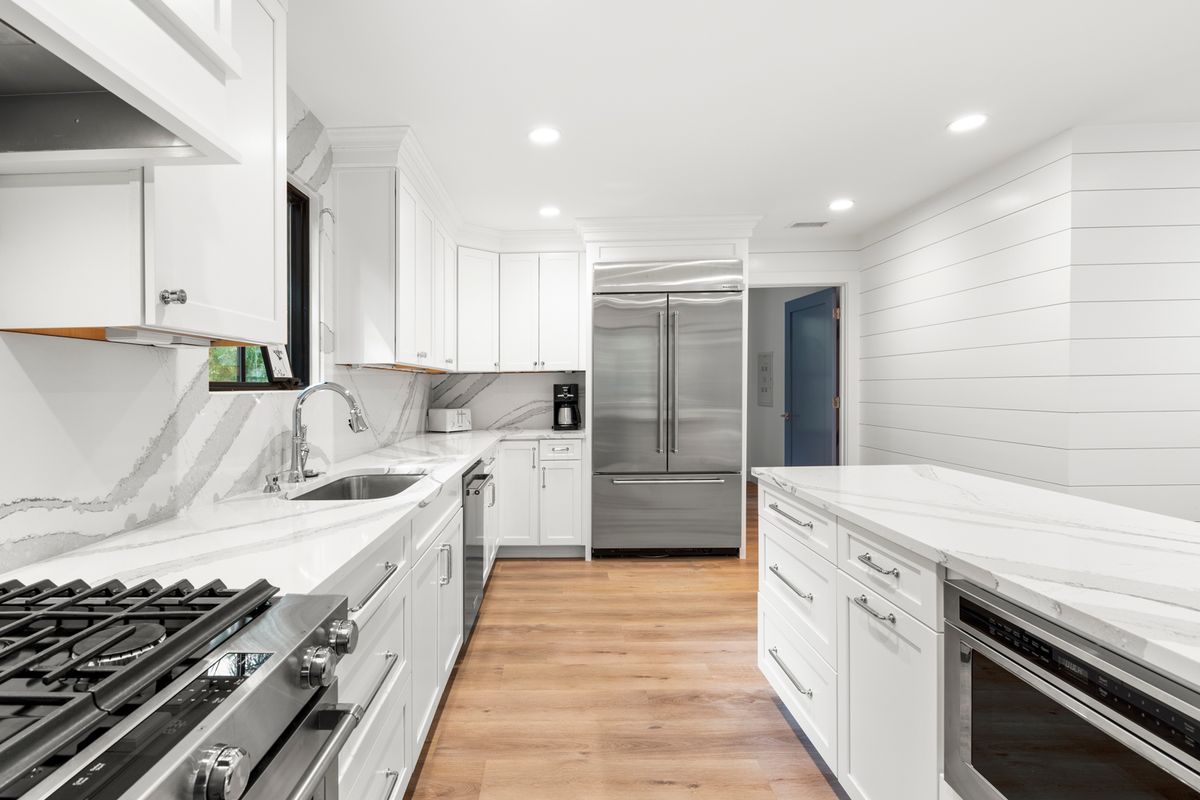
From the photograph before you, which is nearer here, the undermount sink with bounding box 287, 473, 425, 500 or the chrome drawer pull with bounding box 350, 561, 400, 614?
the chrome drawer pull with bounding box 350, 561, 400, 614

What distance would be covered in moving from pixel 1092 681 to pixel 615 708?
166 centimetres

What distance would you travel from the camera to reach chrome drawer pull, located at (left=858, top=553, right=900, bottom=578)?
134cm

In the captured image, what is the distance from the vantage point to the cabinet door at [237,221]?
103cm

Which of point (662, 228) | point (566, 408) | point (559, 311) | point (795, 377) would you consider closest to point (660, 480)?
point (566, 408)

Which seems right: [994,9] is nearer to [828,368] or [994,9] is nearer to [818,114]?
[818,114]

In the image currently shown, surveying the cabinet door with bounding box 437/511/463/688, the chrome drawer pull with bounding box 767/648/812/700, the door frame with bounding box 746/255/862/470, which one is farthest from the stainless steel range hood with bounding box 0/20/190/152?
the door frame with bounding box 746/255/862/470

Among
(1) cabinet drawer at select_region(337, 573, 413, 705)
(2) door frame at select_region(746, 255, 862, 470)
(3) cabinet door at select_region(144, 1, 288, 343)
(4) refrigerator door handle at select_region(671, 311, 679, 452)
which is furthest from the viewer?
(2) door frame at select_region(746, 255, 862, 470)

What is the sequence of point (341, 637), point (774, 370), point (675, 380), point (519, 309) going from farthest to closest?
1. point (774, 370)
2. point (519, 309)
3. point (675, 380)
4. point (341, 637)

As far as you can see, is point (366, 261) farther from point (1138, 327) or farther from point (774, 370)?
point (774, 370)

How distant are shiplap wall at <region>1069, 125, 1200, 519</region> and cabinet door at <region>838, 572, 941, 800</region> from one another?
201 cm

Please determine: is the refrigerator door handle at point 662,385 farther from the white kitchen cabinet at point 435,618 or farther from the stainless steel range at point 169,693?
the stainless steel range at point 169,693

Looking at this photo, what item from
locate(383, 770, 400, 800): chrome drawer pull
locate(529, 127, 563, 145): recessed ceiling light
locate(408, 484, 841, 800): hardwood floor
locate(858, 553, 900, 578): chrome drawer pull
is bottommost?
locate(408, 484, 841, 800): hardwood floor

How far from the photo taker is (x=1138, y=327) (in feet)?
8.96

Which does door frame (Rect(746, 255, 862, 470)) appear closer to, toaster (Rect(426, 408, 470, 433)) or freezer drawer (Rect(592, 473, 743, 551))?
freezer drawer (Rect(592, 473, 743, 551))
